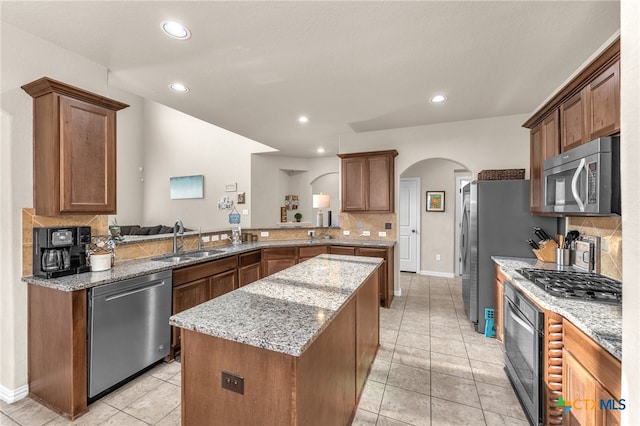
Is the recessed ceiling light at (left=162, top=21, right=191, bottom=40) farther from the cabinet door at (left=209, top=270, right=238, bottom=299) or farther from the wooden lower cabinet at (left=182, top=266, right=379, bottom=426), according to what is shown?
the cabinet door at (left=209, top=270, right=238, bottom=299)

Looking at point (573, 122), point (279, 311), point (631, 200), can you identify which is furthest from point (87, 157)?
point (573, 122)

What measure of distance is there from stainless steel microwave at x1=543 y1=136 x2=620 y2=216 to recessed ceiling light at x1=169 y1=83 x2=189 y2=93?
132 inches

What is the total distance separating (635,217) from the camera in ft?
2.16

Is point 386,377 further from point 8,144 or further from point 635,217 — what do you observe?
point 8,144

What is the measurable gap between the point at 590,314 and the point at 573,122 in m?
1.43

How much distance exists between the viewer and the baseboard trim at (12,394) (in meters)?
1.94

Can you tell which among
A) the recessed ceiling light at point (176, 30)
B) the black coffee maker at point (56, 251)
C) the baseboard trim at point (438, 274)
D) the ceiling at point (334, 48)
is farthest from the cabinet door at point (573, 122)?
the baseboard trim at point (438, 274)

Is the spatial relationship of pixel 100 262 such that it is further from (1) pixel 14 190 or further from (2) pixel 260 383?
(2) pixel 260 383

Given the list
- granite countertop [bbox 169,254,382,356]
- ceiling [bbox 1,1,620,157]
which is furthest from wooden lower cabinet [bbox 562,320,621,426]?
ceiling [bbox 1,1,620,157]

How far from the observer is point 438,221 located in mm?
5676

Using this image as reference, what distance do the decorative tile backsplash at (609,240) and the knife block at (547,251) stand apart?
35cm

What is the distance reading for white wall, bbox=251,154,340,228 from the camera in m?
6.15

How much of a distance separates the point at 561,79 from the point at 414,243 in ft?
12.4

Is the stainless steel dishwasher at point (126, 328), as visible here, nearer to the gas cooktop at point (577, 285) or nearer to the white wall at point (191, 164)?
the gas cooktop at point (577, 285)
